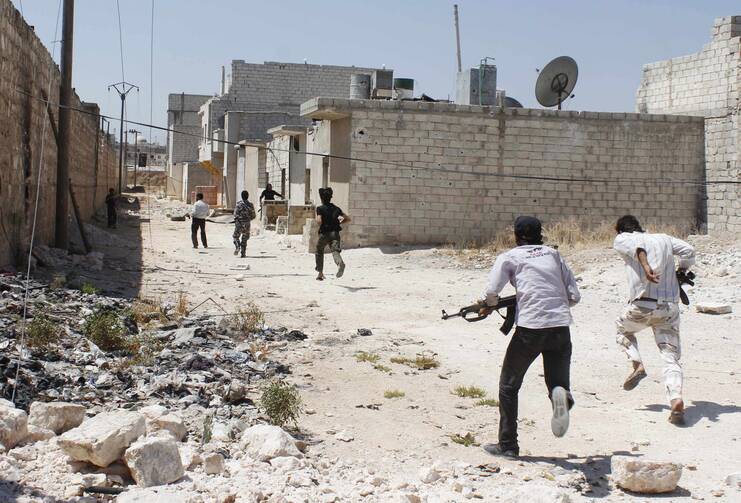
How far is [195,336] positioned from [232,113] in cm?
2981

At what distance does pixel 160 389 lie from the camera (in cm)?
591

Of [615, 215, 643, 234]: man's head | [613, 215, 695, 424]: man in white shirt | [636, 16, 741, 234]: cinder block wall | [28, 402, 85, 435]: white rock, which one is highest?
[636, 16, 741, 234]: cinder block wall

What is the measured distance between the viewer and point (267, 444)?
14.9 feet

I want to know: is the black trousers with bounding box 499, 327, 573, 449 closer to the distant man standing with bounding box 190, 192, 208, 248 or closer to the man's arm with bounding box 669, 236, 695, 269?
the man's arm with bounding box 669, 236, 695, 269

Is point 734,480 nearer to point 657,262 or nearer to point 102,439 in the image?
point 657,262

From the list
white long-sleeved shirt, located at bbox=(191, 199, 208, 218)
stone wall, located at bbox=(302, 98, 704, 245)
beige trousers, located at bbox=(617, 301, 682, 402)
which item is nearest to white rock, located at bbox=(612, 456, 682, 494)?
beige trousers, located at bbox=(617, 301, 682, 402)

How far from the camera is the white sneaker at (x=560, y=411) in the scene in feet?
15.4

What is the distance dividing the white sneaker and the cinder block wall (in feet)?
47.2

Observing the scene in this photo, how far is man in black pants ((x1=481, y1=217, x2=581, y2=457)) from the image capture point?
4832 mm

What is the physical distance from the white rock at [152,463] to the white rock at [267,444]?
0.53 m

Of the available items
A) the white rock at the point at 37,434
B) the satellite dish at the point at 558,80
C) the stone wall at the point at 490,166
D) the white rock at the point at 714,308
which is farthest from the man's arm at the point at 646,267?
the satellite dish at the point at 558,80

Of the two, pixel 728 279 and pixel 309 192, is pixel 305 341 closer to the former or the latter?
pixel 728 279

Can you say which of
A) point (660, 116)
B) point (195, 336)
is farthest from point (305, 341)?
point (660, 116)

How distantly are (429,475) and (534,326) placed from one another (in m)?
1.06
